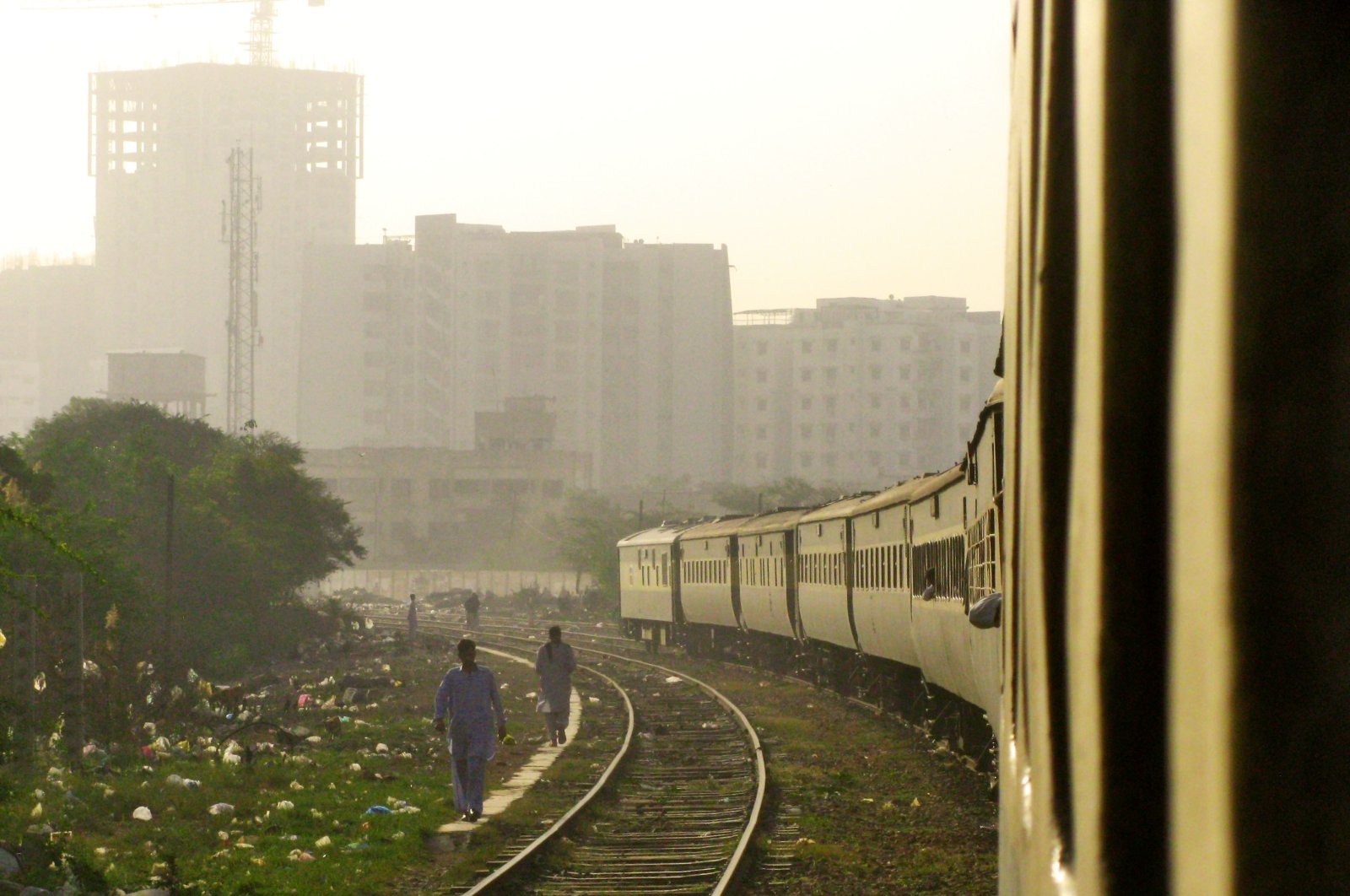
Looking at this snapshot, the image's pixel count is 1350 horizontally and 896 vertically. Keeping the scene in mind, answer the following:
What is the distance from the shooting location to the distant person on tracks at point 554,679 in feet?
61.5

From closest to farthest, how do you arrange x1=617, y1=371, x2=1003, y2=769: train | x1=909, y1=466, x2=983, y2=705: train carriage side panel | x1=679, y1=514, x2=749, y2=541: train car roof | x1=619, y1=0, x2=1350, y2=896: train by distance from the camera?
x1=619, y1=0, x2=1350, y2=896: train
x1=617, y1=371, x2=1003, y2=769: train
x1=909, y1=466, x2=983, y2=705: train carriage side panel
x1=679, y1=514, x2=749, y2=541: train car roof

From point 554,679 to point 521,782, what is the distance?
92.0 inches

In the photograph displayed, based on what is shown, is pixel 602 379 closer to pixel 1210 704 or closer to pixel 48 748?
pixel 48 748

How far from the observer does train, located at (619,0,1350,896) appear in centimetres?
93

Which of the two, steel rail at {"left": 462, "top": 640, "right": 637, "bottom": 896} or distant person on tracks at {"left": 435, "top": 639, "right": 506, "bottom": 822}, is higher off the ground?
distant person on tracks at {"left": 435, "top": 639, "right": 506, "bottom": 822}

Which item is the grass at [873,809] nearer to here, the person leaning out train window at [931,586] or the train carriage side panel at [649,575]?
the person leaning out train window at [931,586]

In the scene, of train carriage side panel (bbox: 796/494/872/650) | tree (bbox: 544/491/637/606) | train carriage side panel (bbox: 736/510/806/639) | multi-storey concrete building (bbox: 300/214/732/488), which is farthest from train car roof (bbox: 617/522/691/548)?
multi-storey concrete building (bbox: 300/214/732/488)

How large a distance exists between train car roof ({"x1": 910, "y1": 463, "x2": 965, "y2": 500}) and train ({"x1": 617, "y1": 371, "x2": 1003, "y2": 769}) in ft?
0.10

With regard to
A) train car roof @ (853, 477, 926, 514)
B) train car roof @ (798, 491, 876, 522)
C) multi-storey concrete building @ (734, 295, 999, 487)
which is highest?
multi-storey concrete building @ (734, 295, 999, 487)

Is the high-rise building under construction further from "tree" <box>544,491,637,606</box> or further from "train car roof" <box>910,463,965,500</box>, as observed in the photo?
"train car roof" <box>910,463,965,500</box>

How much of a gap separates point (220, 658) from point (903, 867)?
22.9m

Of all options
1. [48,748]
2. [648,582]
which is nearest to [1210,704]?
[48,748]

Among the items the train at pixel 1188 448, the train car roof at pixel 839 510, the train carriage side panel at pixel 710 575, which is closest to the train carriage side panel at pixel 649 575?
the train carriage side panel at pixel 710 575

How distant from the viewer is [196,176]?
619ft
